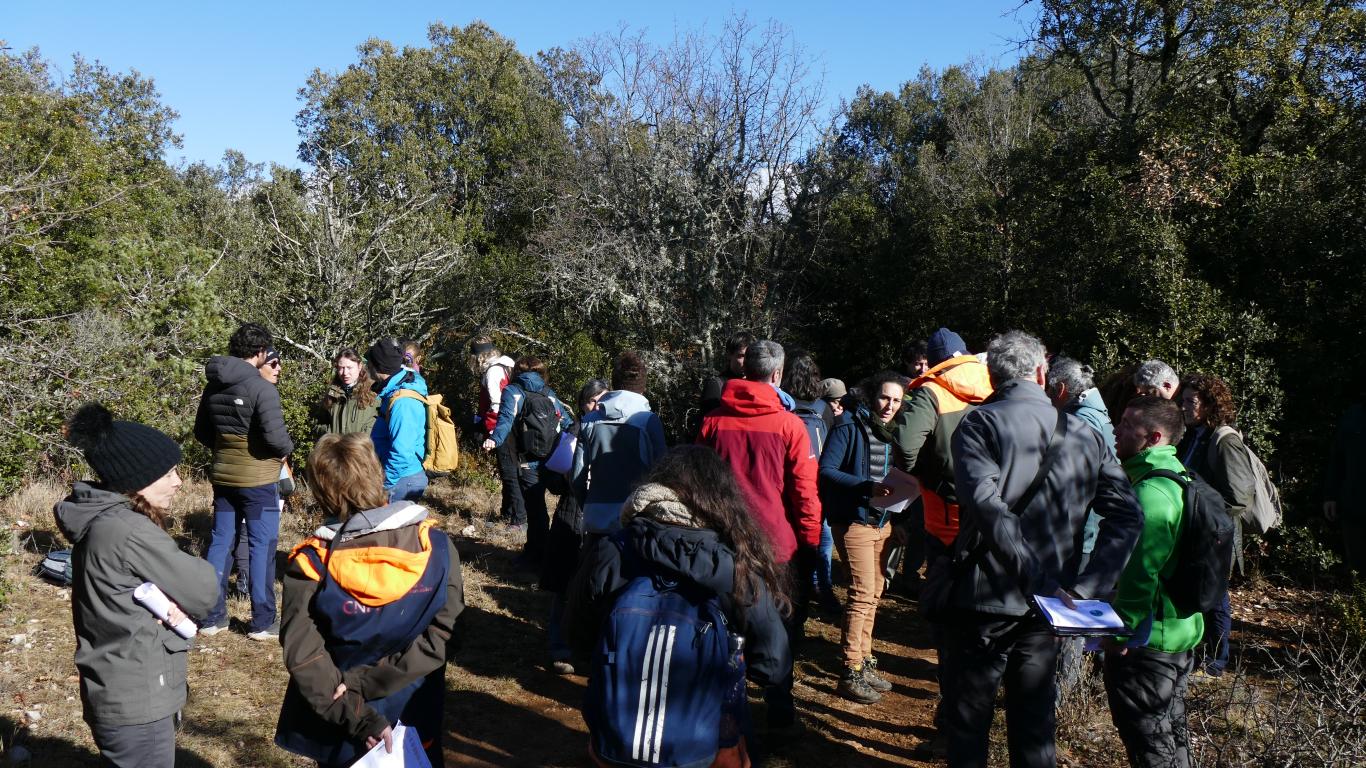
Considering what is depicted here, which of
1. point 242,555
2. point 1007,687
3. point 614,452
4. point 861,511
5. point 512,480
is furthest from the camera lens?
point 512,480

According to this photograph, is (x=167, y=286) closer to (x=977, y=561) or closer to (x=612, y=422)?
(x=612, y=422)

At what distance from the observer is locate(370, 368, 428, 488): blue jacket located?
5332 mm

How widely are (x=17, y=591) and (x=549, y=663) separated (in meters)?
3.59

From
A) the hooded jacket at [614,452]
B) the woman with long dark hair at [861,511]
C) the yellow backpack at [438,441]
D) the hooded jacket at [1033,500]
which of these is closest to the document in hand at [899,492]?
the woman with long dark hair at [861,511]

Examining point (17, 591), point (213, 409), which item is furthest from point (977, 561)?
point (17, 591)

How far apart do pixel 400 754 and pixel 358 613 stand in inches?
16.7

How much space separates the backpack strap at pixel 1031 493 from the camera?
10.1ft

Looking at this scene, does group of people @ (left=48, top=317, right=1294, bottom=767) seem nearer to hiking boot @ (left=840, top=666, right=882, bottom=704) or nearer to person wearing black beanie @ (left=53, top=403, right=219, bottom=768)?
person wearing black beanie @ (left=53, top=403, right=219, bottom=768)

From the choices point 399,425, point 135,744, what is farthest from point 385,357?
point 135,744

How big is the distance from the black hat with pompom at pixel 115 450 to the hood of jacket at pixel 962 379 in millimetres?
3382

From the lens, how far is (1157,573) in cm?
326

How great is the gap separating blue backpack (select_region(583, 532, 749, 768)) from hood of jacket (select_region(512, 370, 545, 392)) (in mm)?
4891

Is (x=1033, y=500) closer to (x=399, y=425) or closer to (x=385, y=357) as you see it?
(x=399, y=425)

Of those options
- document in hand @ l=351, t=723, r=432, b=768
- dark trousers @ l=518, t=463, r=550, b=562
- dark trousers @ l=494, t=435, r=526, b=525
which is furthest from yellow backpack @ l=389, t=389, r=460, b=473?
document in hand @ l=351, t=723, r=432, b=768
